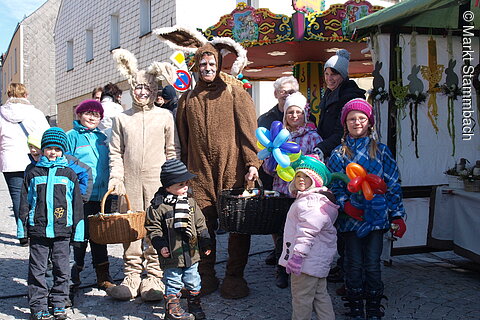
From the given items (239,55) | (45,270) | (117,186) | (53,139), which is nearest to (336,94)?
(239,55)

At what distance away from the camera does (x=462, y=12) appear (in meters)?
4.92

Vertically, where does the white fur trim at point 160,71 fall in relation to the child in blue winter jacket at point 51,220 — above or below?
above

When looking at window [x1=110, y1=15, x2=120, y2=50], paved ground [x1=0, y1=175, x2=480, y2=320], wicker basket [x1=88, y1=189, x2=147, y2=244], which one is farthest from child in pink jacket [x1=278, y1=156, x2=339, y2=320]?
window [x1=110, y1=15, x2=120, y2=50]

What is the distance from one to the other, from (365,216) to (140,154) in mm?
1894

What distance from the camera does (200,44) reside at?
4.37m

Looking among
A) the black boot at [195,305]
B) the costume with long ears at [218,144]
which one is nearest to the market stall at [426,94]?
the costume with long ears at [218,144]

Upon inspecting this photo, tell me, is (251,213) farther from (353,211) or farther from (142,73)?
(142,73)

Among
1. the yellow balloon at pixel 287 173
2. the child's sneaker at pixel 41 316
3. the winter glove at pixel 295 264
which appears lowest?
the child's sneaker at pixel 41 316

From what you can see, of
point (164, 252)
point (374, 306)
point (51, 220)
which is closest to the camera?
point (164, 252)

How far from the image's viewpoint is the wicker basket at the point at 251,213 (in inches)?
137

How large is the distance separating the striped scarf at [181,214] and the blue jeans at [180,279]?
28 cm

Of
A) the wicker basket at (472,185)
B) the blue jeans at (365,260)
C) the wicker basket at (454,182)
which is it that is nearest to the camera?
the blue jeans at (365,260)

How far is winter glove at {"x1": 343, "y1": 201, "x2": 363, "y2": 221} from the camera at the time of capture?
3.40m

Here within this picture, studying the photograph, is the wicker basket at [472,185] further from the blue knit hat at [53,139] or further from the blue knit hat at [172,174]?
the blue knit hat at [53,139]
